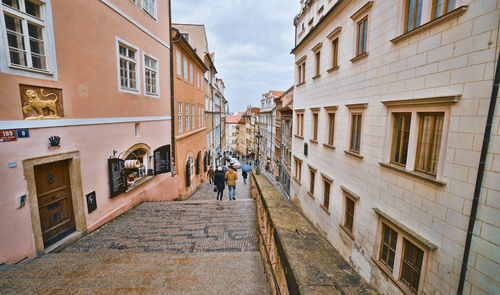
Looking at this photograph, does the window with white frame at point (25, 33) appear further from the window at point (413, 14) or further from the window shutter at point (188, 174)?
the window shutter at point (188, 174)

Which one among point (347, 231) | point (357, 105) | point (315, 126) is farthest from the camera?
point (315, 126)

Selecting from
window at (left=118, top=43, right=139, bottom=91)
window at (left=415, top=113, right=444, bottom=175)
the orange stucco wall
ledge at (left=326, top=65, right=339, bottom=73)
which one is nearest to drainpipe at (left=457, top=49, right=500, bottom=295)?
window at (left=415, top=113, right=444, bottom=175)

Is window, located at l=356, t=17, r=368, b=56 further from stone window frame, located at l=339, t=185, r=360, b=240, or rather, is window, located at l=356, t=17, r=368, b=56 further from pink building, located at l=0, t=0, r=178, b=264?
pink building, located at l=0, t=0, r=178, b=264

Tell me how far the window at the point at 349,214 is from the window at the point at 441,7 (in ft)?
18.6

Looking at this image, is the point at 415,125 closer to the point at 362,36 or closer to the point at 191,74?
the point at 362,36

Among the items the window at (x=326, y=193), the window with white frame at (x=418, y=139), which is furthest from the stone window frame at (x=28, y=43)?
the window at (x=326, y=193)

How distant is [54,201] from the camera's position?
561 centimetres

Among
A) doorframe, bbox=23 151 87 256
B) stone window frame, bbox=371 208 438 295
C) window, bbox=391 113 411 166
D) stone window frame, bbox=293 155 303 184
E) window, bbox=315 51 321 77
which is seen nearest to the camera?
stone window frame, bbox=371 208 438 295

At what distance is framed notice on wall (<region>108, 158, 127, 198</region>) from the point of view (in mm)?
7281

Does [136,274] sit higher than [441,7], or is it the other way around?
[441,7]

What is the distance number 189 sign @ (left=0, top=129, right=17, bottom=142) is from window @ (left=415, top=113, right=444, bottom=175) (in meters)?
8.89

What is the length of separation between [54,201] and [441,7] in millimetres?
10185

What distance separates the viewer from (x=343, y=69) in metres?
8.21

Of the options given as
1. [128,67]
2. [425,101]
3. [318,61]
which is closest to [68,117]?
[128,67]
